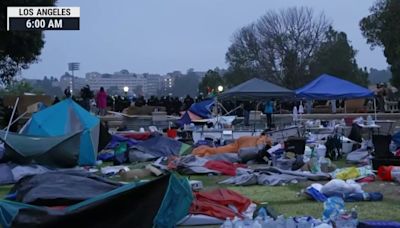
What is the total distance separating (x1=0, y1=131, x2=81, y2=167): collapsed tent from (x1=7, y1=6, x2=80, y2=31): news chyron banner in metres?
2.60

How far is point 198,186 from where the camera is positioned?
420 inches

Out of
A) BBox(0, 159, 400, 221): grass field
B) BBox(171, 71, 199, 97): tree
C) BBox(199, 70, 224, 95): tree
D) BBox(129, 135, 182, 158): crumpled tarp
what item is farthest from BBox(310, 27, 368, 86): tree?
BBox(0, 159, 400, 221): grass field

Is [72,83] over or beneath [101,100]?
over

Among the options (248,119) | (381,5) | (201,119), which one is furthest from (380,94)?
(381,5)

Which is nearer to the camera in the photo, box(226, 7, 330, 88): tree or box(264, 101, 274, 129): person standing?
box(264, 101, 274, 129): person standing

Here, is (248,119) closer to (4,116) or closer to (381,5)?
→ (4,116)

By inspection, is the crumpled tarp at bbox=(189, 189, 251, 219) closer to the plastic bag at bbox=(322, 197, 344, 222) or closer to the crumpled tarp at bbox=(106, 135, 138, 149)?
the plastic bag at bbox=(322, 197, 344, 222)

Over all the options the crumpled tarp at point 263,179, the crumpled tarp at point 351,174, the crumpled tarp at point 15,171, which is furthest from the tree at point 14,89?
the crumpled tarp at point 351,174

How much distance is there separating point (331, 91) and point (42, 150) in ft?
41.3

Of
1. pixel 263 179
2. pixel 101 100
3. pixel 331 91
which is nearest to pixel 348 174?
pixel 263 179

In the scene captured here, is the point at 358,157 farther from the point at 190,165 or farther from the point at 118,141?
the point at 118,141

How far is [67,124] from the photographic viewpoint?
1686 centimetres

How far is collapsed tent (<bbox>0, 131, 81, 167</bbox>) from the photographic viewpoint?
14.4 meters

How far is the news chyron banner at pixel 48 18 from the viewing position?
15.1 metres
